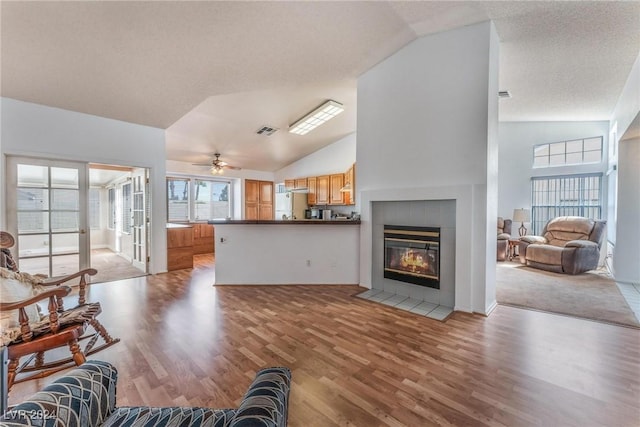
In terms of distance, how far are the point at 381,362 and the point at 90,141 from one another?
16.9ft

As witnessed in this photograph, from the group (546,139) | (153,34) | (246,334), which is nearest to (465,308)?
(246,334)

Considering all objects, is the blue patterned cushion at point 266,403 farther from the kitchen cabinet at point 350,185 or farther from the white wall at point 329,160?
the white wall at point 329,160

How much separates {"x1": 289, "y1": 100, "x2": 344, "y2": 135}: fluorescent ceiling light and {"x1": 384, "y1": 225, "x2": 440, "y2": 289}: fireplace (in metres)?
2.54

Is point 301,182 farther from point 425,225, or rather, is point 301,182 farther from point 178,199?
point 425,225

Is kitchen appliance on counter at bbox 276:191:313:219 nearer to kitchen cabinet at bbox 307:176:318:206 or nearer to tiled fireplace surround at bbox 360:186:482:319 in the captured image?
kitchen cabinet at bbox 307:176:318:206

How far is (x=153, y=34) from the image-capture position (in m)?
2.81

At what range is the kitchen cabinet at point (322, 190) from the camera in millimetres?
6977

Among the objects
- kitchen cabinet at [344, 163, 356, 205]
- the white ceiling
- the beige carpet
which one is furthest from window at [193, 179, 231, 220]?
the beige carpet

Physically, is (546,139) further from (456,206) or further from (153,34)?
(153,34)

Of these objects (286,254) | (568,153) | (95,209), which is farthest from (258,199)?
(568,153)

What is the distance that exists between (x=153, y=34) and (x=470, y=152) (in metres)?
3.69

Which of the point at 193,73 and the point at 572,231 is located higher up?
the point at 193,73

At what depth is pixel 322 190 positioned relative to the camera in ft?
23.2

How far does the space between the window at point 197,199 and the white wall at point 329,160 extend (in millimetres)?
2324
